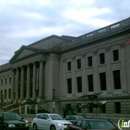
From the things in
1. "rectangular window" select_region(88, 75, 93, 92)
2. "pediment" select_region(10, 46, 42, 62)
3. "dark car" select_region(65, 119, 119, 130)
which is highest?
"pediment" select_region(10, 46, 42, 62)

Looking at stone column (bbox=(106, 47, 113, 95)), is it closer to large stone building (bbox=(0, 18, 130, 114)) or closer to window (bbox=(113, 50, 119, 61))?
large stone building (bbox=(0, 18, 130, 114))

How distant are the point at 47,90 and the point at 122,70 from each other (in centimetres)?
2018

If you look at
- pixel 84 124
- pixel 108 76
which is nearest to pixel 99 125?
pixel 84 124

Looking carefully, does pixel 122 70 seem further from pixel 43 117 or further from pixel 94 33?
pixel 43 117

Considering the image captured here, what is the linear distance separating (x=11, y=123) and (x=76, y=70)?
111ft

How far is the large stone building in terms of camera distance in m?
42.2

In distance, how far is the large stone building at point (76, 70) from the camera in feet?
139

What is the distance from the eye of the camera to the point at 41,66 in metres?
57.3

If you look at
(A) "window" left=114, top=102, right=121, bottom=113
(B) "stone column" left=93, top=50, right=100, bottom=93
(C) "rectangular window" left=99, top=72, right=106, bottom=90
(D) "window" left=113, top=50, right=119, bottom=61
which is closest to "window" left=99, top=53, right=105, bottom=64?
(B) "stone column" left=93, top=50, right=100, bottom=93

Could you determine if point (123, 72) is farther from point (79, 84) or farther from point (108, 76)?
point (79, 84)

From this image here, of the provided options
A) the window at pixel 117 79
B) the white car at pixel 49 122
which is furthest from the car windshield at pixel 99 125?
the window at pixel 117 79

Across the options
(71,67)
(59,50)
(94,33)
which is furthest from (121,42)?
(59,50)

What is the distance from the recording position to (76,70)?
171 ft

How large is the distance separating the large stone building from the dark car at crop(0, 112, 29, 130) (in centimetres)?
1578
